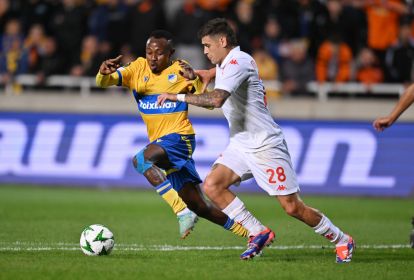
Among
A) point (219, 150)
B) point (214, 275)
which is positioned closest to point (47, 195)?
point (219, 150)

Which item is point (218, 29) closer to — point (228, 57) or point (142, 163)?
point (228, 57)

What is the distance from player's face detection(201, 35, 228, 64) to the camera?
912 cm

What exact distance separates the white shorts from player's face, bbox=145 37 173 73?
1760 millimetres

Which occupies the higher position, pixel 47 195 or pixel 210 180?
pixel 210 180

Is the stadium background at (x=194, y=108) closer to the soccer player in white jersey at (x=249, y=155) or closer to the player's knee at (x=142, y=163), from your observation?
the player's knee at (x=142, y=163)

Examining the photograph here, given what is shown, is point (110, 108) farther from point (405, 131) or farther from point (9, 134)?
point (405, 131)

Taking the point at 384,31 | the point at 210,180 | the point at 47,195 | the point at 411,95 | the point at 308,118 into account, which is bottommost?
the point at 47,195

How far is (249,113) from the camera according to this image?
919 cm

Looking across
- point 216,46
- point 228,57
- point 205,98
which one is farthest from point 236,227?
point 216,46

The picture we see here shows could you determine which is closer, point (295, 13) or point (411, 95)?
point (411, 95)

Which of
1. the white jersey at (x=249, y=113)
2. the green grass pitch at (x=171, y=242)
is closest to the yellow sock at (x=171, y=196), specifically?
the green grass pitch at (x=171, y=242)

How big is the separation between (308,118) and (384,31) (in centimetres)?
→ 294

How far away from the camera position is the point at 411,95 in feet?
28.3

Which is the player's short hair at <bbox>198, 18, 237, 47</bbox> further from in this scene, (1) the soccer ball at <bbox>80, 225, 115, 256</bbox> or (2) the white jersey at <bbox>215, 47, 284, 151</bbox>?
(1) the soccer ball at <bbox>80, 225, 115, 256</bbox>
